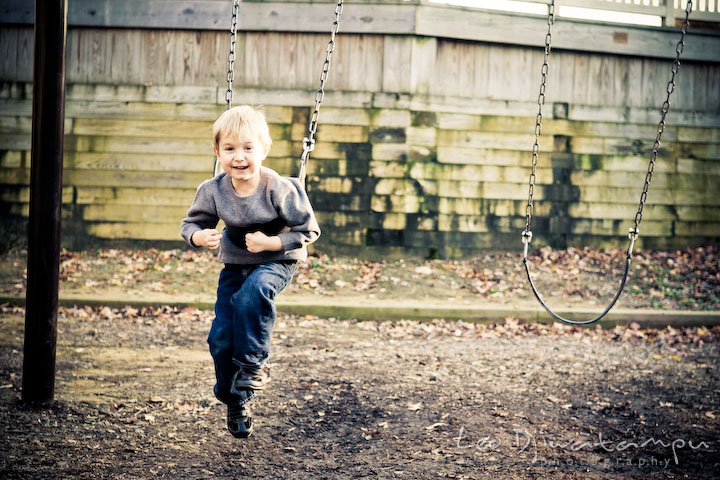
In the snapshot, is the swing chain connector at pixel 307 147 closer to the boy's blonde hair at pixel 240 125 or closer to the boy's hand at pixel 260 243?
the boy's blonde hair at pixel 240 125

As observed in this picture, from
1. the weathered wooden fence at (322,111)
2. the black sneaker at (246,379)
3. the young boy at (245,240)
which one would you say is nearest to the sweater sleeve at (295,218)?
the young boy at (245,240)

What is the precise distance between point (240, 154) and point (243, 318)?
0.75 meters

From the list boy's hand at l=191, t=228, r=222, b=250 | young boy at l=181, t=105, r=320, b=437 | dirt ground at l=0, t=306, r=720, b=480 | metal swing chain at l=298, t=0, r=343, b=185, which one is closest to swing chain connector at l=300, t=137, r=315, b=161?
metal swing chain at l=298, t=0, r=343, b=185

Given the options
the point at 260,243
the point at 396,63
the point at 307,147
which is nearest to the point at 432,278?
the point at 396,63

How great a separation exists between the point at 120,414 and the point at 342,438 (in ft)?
5.53

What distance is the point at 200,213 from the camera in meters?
3.33

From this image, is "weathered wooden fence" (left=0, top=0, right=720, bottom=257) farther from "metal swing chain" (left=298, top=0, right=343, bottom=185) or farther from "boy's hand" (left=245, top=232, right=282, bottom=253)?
"boy's hand" (left=245, top=232, right=282, bottom=253)

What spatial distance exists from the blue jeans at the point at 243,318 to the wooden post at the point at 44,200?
2.58 meters

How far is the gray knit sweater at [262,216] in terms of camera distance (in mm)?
3193

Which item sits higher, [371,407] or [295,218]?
[295,218]

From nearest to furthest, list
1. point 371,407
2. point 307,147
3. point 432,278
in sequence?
point 307,147, point 371,407, point 432,278

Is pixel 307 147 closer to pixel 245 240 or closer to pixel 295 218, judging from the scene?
pixel 295 218

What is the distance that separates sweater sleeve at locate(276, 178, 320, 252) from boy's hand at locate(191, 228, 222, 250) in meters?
0.30

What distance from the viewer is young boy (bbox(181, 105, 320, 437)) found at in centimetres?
308
